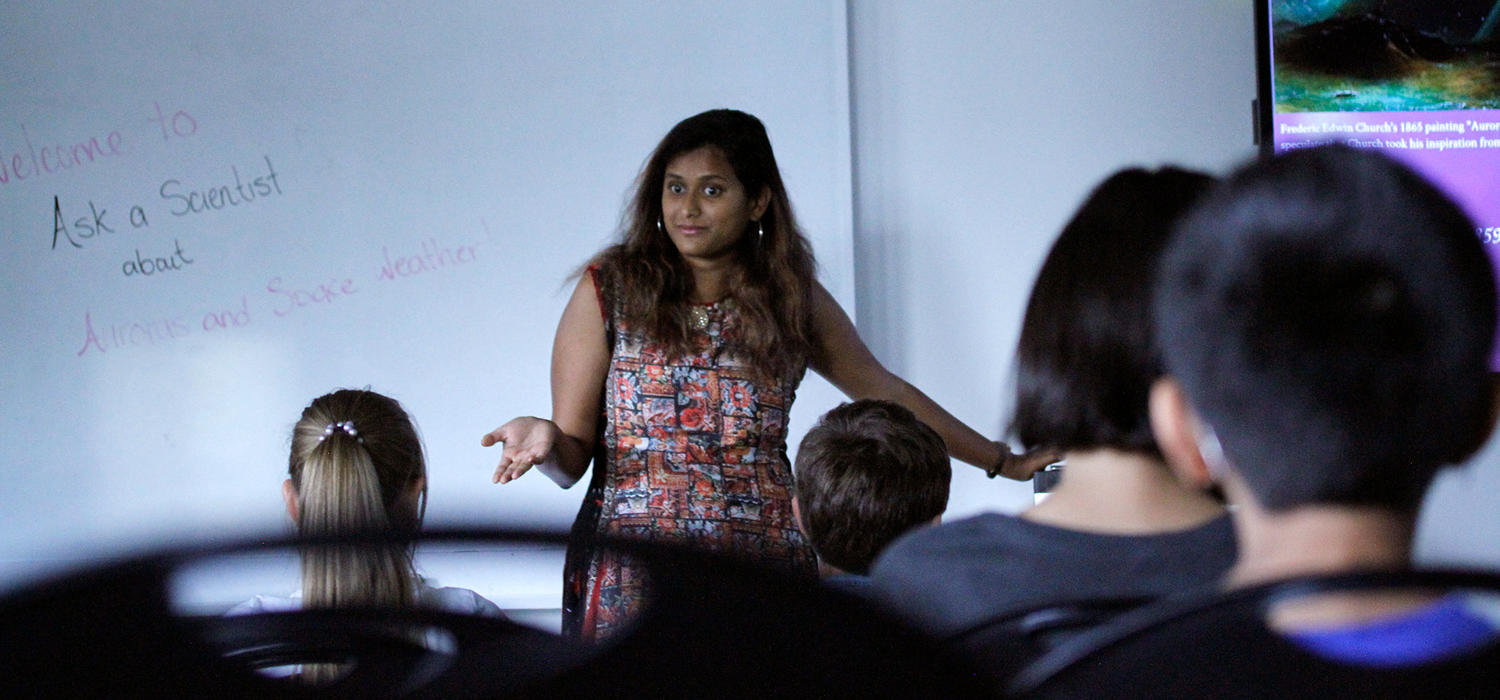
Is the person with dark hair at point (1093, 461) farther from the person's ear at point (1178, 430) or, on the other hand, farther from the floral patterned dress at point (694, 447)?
the floral patterned dress at point (694, 447)

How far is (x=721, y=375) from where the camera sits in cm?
191

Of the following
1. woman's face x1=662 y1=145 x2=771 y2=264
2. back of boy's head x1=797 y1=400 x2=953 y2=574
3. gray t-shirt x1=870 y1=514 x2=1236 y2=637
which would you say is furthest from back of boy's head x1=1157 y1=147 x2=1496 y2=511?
woman's face x1=662 y1=145 x2=771 y2=264

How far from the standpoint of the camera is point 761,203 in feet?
6.68

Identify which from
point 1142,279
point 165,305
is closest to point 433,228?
point 165,305

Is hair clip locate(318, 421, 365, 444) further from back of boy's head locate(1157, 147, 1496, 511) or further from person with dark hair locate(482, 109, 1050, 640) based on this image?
back of boy's head locate(1157, 147, 1496, 511)

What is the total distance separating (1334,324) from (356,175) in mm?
2478

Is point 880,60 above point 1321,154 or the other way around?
above

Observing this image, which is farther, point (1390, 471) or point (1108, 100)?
point (1108, 100)

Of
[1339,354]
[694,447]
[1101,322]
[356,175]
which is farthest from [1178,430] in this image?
[356,175]

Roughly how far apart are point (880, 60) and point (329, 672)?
2.45 meters

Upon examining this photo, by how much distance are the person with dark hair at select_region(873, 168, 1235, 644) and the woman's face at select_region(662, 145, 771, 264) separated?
3.90ft

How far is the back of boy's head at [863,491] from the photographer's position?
1.56 m

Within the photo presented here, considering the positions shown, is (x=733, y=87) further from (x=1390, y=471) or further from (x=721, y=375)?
(x=1390, y=471)

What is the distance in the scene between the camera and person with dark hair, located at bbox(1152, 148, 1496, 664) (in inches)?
17.2
